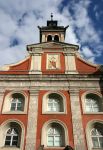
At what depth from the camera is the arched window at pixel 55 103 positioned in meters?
20.0

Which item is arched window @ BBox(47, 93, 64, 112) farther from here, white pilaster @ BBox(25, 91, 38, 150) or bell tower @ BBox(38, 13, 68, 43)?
bell tower @ BBox(38, 13, 68, 43)

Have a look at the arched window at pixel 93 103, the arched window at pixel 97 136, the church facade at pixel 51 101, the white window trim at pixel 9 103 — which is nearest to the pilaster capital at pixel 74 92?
the church facade at pixel 51 101

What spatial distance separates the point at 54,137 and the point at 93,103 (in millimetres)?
4734

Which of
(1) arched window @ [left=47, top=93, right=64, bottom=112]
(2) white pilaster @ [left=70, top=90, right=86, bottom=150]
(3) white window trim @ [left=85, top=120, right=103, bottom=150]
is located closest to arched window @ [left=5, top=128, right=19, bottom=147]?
(1) arched window @ [left=47, top=93, right=64, bottom=112]

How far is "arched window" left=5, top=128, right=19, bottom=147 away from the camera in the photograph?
57.3ft

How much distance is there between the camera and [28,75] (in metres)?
21.7

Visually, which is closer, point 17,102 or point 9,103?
point 9,103

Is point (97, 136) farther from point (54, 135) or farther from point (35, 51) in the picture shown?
point (35, 51)

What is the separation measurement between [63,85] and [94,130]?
484 cm

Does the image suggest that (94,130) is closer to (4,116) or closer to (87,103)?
(87,103)

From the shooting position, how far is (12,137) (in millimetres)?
17828

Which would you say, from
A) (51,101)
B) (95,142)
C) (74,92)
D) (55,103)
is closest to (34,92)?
(51,101)

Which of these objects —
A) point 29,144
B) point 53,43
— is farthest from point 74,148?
point 53,43

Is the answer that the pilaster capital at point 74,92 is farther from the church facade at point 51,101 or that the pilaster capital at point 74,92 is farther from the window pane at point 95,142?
the window pane at point 95,142
